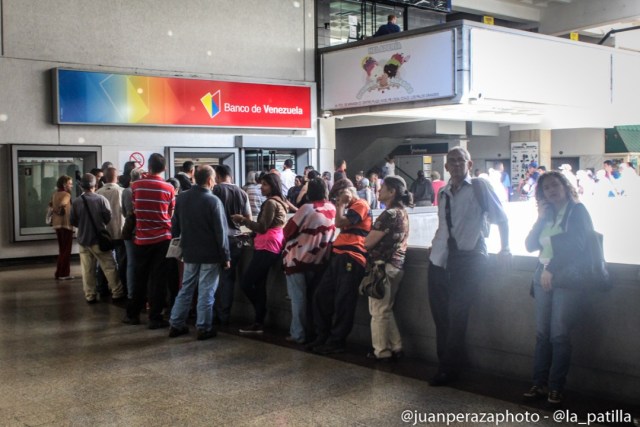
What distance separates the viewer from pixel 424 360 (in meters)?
7.23

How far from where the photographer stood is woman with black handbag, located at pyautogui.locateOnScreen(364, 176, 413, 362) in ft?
23.1

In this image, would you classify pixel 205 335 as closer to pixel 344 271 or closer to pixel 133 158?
pixel 344 271

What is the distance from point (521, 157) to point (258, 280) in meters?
22.2

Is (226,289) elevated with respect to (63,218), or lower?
lower

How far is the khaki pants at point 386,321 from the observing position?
7.13 m

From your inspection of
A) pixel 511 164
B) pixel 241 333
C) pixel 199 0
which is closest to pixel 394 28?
pixel 199 0

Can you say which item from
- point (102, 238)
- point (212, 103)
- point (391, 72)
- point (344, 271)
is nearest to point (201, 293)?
point (344, 271)

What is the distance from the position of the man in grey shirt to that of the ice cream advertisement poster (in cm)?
933

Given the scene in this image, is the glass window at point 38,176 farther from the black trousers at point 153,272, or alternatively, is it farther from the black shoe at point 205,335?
the black shoe at point 205,335

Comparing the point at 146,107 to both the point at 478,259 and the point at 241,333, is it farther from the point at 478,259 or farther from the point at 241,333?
the point at 478,259

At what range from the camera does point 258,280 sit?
866 centimetres

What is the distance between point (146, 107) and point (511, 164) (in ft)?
54.9

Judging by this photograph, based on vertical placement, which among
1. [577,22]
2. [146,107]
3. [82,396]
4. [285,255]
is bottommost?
[82,396]

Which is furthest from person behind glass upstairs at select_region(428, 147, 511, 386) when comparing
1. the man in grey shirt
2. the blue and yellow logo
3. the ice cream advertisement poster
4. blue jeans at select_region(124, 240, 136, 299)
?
the blue and yellow logo
